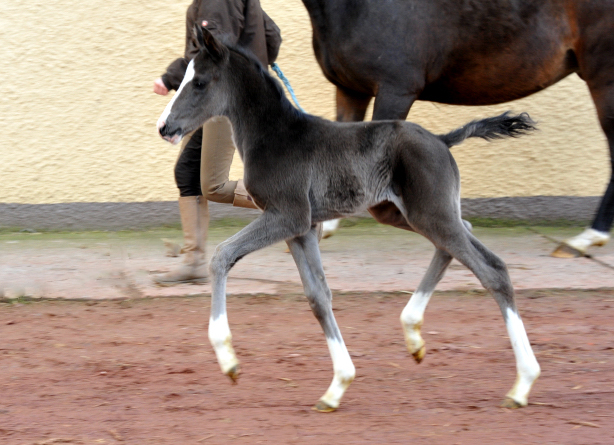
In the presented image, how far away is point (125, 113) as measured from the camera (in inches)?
261

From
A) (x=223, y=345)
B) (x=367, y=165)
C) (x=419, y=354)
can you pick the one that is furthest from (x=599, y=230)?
(x=223, y=345)

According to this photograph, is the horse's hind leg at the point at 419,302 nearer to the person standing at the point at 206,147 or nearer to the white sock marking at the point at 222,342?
the white sock marking at the point at 222,342

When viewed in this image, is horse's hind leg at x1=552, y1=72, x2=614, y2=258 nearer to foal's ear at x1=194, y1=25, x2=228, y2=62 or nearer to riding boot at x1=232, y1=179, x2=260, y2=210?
riding boot at x1=232, y1=179, x2=260, y2=210

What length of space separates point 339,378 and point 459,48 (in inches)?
119

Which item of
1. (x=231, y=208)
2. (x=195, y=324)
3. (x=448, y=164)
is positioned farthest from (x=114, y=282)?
(x=448, y=164)

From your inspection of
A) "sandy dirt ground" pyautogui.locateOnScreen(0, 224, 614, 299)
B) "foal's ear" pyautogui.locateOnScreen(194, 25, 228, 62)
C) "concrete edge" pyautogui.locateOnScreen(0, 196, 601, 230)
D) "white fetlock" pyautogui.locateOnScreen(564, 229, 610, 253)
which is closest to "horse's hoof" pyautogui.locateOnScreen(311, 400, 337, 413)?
"foal's ear" pyautogui.locateOnScreen(194, 25, 228, 62)

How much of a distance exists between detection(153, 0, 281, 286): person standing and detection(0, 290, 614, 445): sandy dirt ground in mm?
423

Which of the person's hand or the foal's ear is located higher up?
the foal's ear

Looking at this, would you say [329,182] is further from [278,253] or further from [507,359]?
[278,253]

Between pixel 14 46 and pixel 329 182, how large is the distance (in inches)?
173

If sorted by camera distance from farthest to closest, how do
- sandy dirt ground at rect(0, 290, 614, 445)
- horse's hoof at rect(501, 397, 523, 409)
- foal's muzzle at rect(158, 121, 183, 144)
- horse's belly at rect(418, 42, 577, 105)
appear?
horse's belly at rect(418, 42, 577, 105) < foal's muzzle at rect(158, 121, 183, 144) < horse's hoof at rect(501, 397, 523, 409) < sandy dirt ground at rect(0, 290, 614, 445)

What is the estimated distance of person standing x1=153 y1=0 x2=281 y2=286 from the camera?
4.39m

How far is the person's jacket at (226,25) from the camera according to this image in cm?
433

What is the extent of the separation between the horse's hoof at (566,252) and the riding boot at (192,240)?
2541mm
